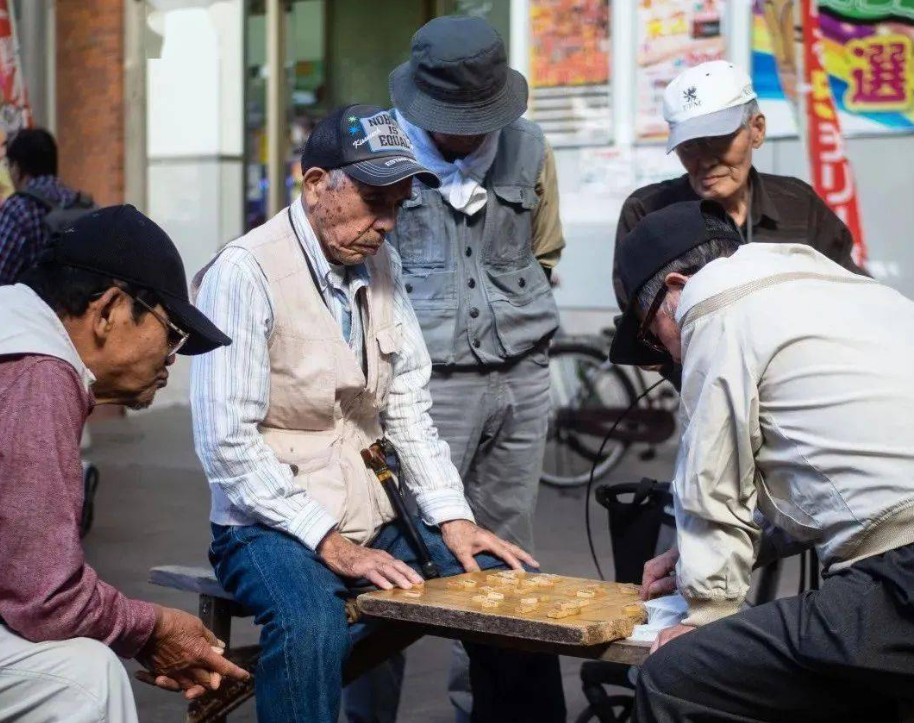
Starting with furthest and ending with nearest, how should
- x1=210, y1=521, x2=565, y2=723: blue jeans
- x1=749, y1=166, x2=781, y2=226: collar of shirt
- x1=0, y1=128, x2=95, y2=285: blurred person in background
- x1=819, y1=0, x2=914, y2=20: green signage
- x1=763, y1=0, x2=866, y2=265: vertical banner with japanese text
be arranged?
x1=763, y1=0, x2=866, y2=265: vertical banner with japanese text → x1=819, y1=0, x2=914, y2=20: green signage → x1=0, y1=128, x2=95, y2=285: blurred person in background → x1=749, y1=166, x2=781, y2=226: collar of shirt → x1=210, y1=521, x2=565, y2=723: blue jeans

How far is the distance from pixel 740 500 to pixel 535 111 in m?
7.45

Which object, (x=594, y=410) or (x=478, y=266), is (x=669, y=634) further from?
(x=594, y=410)

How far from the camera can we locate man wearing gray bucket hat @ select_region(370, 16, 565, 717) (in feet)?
14.0

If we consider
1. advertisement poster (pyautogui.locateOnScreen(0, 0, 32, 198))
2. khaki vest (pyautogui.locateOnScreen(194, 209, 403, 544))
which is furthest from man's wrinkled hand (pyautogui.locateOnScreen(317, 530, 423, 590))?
advertisement poster (pyautogui.locateOnScreen(0, 0, 32, 198))

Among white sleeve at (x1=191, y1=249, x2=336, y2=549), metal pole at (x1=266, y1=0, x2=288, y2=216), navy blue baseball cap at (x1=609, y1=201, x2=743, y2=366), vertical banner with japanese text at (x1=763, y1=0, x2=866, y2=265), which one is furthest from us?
metal pole at (x1=266, y1=0, x2=288, y2=216)

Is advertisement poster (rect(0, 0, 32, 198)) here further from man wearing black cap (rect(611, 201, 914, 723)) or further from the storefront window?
man wearing black cap (rect(611, 201, 914, 723))

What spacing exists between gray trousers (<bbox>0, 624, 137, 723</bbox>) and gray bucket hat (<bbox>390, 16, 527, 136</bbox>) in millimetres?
1991

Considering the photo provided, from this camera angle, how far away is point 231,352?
352 cm

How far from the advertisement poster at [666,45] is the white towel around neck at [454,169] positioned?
5.44 meters

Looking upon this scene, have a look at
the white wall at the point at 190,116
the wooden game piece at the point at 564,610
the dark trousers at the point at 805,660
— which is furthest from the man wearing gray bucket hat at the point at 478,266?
the white wall at the point at 190,116

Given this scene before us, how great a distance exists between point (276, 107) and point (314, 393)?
8.71m

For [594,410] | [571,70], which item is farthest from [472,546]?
[571,70]

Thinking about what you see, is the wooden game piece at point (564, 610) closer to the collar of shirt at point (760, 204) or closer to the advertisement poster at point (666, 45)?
the collar of shirt at point (760, 204)

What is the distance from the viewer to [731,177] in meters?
4.44
